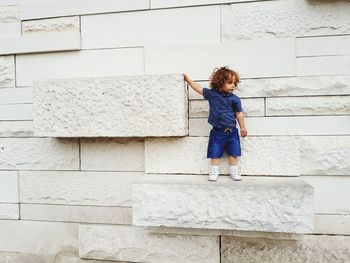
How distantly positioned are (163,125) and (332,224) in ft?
4.44

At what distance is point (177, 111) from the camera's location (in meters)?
2.23

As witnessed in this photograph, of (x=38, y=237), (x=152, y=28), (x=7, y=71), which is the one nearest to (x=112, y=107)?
(x=152, y=28)

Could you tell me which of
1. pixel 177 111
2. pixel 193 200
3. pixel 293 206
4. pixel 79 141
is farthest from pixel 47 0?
pixel 293 206

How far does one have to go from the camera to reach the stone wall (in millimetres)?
2211

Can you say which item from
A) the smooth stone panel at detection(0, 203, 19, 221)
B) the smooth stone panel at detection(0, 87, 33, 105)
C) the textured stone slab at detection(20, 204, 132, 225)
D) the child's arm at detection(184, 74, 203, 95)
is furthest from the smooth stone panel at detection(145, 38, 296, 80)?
the smooth stone panel at detection(0, 203, 19, 221)

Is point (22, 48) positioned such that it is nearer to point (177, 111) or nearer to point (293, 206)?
point (177, 111)

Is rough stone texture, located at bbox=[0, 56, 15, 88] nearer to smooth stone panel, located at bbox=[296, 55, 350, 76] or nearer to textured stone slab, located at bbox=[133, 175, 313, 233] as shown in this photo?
textured stone slab, located at bbox=[133, 175, 313, 233]

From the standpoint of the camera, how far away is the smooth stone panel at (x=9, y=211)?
8.65 ft

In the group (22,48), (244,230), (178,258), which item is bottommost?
(178,258)

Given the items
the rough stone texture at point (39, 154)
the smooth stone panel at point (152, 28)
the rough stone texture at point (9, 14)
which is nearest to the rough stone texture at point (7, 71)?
the rough stone texture at point (9, 14)

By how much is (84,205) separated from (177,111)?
1064 mm

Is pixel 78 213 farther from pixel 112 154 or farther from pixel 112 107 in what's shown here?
pixel 112 107

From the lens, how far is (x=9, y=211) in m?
2.65

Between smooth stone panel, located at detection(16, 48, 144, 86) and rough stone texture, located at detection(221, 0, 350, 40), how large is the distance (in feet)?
2.36
